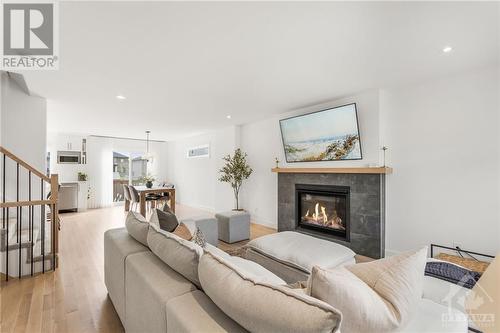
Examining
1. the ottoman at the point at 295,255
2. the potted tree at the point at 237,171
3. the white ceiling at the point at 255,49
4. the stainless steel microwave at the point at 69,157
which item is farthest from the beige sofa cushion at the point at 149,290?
the stainless steel microwave at the point at 69,157

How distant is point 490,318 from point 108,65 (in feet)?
10.8

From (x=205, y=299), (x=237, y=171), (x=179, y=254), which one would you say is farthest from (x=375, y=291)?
(x=237, y=171)

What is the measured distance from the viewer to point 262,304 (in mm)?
808

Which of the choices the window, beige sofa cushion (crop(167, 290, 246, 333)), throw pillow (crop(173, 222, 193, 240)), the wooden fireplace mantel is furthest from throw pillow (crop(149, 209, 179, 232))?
the window

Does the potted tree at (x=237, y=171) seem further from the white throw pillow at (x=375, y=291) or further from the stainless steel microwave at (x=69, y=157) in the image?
the stainless steel microwave at (x=69, y=157)

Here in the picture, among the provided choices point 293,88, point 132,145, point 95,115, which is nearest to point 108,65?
point 293,88

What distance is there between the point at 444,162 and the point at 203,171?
5648 mm

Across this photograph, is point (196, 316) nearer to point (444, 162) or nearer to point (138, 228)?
point (138, 228)

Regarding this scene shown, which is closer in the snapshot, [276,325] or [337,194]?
[276,325]

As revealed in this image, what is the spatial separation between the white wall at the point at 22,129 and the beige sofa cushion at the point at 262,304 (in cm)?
396

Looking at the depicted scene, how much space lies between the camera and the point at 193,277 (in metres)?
1.21

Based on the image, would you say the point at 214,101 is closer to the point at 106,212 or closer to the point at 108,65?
the point at 108,65

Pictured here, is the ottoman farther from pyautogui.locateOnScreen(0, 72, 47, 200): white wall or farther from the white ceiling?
pyautogui.locateOnScreen(0, 72, 47, 200): white wall

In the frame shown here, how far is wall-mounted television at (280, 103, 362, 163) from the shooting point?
140 inches
